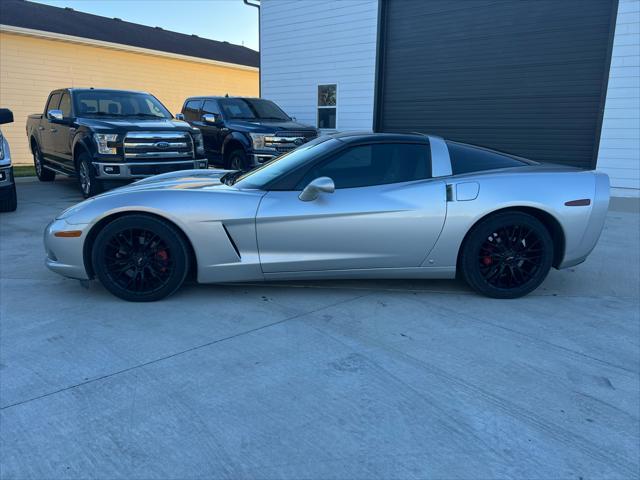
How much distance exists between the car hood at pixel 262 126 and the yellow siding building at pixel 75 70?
11.7 meters

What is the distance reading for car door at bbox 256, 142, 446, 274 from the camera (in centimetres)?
382

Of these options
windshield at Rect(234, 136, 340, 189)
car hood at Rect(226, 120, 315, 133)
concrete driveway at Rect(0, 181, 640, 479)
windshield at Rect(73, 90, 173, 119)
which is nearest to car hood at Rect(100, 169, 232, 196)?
windshield at Rect(234, 136, 340, 189)

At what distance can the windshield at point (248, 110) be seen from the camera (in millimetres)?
10500

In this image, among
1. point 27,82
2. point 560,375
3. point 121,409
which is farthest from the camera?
point 27,82

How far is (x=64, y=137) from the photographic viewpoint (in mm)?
8891

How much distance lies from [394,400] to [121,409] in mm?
1384

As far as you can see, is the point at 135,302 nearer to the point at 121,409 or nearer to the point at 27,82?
the point at 121,409

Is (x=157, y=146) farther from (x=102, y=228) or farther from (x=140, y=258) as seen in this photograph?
(x=140, y=258)

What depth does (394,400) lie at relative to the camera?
260 centimetres

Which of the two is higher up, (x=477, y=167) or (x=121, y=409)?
(x=477, y=167)

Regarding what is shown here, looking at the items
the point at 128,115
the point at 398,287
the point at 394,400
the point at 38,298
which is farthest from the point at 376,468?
the point at 128,115

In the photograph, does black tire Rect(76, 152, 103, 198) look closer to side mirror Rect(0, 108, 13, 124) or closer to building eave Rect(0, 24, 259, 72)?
side mirror Rect(0, 108, 13, 124)

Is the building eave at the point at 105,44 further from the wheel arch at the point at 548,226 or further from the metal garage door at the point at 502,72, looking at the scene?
the wheel arch at the point at 548,226

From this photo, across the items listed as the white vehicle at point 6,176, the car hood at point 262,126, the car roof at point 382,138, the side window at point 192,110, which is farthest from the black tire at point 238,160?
the car roof at point 382,138
